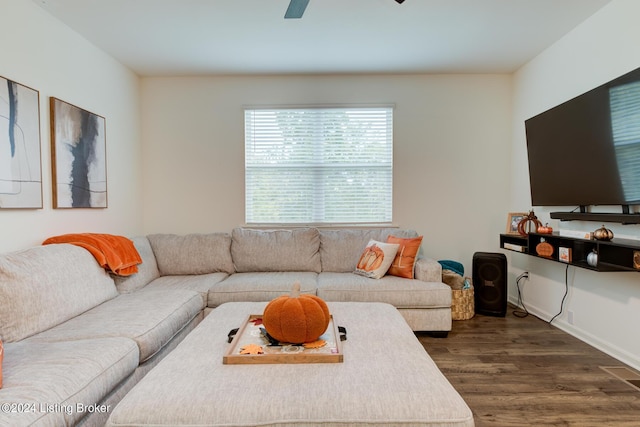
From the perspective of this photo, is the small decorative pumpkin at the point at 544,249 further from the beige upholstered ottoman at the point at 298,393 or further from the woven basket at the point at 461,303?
the beige upholstered ottoman at the point at 298,393

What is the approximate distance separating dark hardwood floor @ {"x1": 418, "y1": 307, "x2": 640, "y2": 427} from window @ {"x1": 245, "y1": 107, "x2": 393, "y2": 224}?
1671mm

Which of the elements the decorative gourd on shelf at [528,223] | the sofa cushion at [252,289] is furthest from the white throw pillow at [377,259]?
the decorative gourd on shelf at [528,223]

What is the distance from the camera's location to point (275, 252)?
336cm

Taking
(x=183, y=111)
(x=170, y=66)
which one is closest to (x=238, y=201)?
(x=183, y=111)

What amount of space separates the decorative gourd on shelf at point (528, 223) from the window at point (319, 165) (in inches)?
52.7

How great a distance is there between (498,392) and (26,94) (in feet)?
12.0

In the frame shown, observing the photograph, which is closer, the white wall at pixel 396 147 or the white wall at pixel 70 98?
the white wall at pixel 70 98

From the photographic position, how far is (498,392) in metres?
1.99

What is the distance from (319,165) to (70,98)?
7.84 feet

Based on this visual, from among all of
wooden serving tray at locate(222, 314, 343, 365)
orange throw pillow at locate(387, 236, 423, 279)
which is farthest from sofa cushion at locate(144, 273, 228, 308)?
orange throw pillow at locate(387, 236, 423, 279)

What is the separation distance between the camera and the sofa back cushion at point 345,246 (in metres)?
3.36

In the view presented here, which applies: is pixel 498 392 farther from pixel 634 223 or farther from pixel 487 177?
pixel 487 177

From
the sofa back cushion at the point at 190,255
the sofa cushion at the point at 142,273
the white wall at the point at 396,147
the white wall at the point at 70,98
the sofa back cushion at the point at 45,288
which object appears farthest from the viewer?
the white wall at the point at 396,147

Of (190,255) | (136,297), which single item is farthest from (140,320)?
(190,255)
